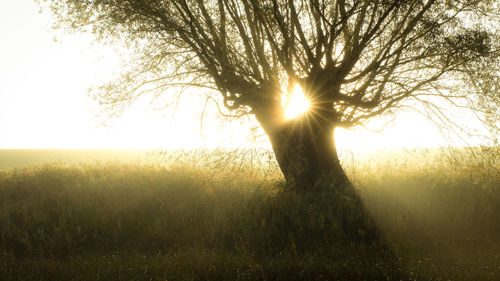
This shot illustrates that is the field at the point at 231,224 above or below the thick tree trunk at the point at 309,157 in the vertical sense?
below

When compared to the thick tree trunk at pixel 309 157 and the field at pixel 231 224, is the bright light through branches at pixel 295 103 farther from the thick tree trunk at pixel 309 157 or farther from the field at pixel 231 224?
the field at pixel 231 224

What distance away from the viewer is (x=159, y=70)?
390 inches

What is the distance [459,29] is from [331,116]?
4002 mm

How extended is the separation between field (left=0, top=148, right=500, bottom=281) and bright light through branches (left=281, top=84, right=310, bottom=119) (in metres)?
1.47

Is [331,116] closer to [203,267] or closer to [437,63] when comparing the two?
[437,63]

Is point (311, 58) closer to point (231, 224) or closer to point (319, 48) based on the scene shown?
point (319, 48)

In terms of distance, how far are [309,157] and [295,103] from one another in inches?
63.9

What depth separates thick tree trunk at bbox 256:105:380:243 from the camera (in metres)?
8.25

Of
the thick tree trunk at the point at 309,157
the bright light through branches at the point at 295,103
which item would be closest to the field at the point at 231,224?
the thick tree trunk at the point at 309,157

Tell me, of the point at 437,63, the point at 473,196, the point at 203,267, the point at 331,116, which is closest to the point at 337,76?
the point at 331,116

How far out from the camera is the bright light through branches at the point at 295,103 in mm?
8891

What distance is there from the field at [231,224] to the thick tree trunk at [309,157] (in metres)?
0.45

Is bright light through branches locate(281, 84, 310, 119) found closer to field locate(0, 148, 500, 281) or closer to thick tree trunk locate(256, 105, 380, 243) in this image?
thick tree trunk locate(256, 105, 380, 243)

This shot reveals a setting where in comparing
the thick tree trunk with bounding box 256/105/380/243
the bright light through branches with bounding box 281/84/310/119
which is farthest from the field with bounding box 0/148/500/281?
the bright light through branches with bounding box 281/84/310/119
